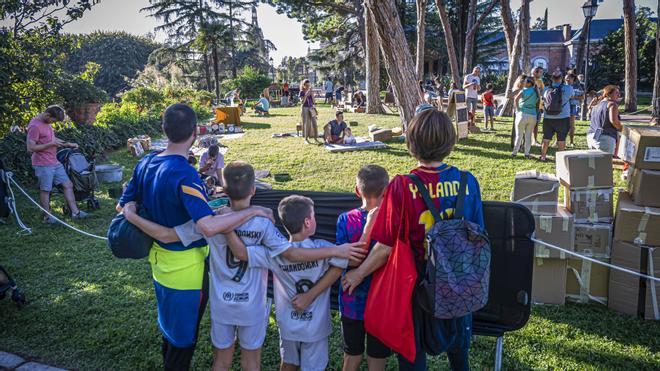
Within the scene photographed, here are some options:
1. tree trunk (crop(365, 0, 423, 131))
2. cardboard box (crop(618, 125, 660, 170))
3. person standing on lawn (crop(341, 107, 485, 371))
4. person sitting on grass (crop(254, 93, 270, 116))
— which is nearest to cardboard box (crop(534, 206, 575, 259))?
cardboard box (crop(618, 125, 660, 170))

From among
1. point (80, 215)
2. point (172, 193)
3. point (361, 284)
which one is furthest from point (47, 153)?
point (361, 284)

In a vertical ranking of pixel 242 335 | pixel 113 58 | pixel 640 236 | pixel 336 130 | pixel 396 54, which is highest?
pixel 113 58

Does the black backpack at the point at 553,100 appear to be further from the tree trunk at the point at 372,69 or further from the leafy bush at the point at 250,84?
the leafy bush at the point at 250,84

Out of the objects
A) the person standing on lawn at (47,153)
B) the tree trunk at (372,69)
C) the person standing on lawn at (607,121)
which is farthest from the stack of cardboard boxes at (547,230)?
the tree trunk at (372,69)

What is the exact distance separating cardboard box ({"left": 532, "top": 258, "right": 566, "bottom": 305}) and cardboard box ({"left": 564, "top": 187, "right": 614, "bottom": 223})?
458 millimetres

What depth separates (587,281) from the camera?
4004 mm

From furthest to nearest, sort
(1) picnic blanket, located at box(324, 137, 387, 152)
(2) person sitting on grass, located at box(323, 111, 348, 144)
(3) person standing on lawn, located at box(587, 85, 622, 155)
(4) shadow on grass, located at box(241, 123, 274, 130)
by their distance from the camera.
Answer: (4) shadow on grass, located at box(241, 123, 274, 130) → (2) person sitting on grass, located at box(323, 111, 348, 144) → (1) picnic blanket, located at box(324, 137, 387, 152) → (3) person standing on lawn, located at box(587, 85, 622, 155)

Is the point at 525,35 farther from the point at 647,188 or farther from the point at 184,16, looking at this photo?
Answer: the point at 184,16

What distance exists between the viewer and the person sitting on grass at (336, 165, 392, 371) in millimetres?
2449

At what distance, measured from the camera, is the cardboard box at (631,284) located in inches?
146

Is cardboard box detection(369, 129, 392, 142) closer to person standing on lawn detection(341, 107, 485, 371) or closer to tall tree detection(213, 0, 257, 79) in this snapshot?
person standing on lawn detection(341, 107, 485, 371)

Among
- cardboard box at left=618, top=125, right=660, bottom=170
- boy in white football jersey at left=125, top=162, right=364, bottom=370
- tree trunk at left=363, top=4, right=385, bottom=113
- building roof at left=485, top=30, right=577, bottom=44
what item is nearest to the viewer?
boy in white football jersey at left=125, top=162, right=364, bottom=370

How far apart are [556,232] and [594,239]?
15.1 inches

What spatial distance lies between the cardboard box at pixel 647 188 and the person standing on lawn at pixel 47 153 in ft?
24.2
